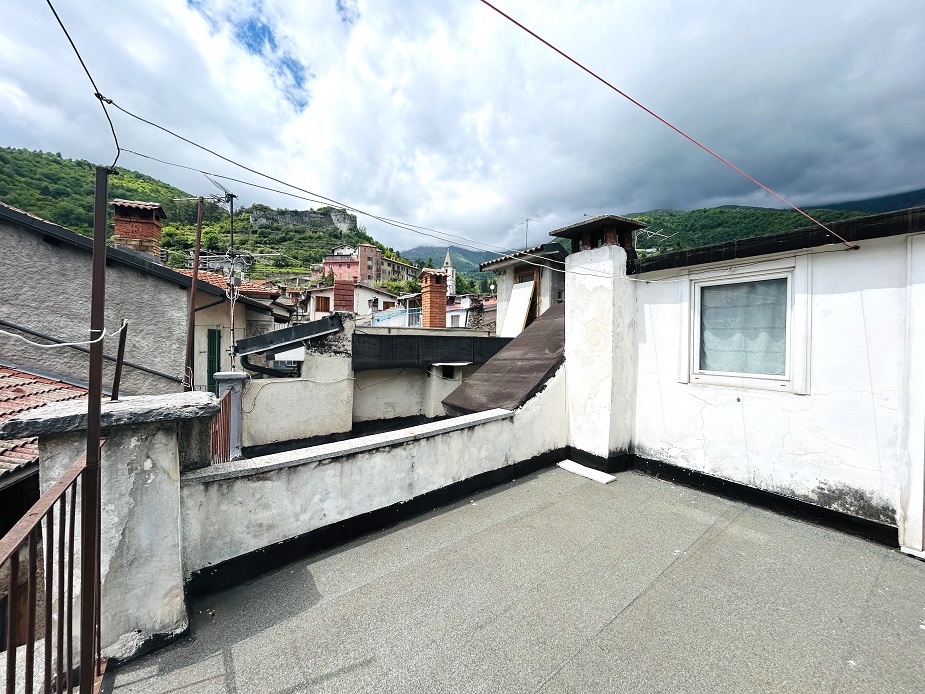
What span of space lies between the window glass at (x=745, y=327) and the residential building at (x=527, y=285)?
837 centimetres

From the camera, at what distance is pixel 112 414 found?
6.47 feet

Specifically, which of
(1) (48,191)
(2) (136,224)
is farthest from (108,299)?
(1) (48,191)

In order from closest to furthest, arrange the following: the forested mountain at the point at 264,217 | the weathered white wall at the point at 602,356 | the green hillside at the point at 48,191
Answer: the weathered white wall at the point at 602,356, the forested mountain at the point at 264,217, the green hillside at the point at 48,191

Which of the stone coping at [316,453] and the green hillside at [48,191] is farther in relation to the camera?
the green hillside at [48,191]

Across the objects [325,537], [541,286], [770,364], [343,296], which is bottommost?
[325,537]

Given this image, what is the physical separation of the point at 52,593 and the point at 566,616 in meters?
2.81

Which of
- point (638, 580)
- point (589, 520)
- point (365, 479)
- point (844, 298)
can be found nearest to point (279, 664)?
point (365, 479)

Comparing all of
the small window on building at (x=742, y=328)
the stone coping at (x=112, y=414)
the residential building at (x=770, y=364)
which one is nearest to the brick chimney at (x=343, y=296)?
the residential building at (x=770, y=364)

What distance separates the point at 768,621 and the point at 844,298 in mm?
2973

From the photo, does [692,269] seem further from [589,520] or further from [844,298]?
[589,520]

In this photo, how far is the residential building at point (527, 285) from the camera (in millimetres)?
13594

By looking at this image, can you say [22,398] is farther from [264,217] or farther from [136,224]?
[264,217]

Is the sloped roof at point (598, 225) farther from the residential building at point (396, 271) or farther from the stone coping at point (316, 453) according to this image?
the residential building at point (396, 271)

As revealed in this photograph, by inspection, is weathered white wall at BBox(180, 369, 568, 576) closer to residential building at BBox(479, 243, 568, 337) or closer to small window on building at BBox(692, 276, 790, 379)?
small window on building at BBox(692, 276, 790, 379)
